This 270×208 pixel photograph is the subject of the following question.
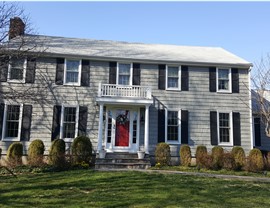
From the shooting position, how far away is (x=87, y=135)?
1595cm

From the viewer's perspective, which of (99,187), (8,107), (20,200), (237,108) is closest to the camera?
(20,200)

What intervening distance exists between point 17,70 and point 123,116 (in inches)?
273

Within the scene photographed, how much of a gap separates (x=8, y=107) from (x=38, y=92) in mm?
1911

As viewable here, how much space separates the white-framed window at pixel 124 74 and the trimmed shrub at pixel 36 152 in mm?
5790

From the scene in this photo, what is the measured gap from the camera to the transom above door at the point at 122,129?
632 inches

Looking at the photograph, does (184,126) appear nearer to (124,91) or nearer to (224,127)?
(224,127)

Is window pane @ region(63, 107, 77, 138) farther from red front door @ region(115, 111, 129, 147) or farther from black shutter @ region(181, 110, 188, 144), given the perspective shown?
black shutter @ region(181, 110, 188, 144)

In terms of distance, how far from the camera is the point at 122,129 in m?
16.3

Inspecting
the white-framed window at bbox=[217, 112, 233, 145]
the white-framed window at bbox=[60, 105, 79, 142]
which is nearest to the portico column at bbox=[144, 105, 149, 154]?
the white-framed window at bbox=[60, 105, 79, 142]

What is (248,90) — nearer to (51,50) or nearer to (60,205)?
(51,50)

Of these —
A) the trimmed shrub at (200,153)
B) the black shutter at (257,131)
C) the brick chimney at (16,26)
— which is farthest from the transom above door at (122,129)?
the black shutter at (257,131)

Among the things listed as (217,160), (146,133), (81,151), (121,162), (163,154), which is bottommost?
(121,162)

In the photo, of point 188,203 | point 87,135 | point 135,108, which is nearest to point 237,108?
point 135,108

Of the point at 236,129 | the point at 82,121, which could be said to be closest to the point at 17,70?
the point at 82,121
